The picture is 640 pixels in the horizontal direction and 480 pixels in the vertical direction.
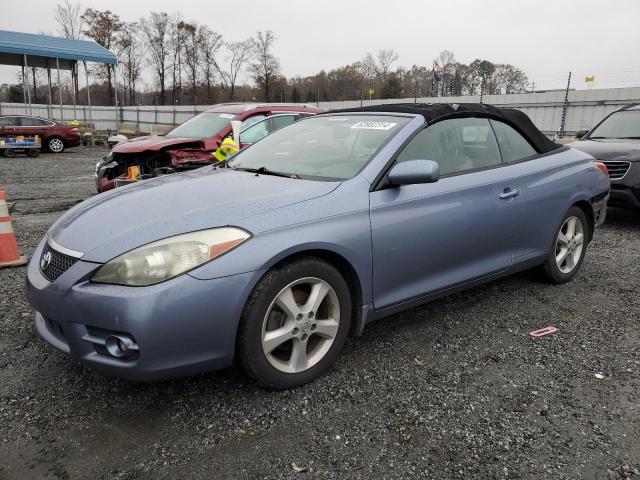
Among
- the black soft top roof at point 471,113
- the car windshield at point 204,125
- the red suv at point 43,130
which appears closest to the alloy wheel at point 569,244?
the black soft top roof at point 471,113

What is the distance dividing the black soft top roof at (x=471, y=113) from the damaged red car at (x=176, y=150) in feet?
12.5

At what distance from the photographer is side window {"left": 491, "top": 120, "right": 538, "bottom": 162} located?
13.0 feet

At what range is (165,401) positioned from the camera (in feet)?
8.82

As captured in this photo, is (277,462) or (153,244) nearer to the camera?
(277,462)

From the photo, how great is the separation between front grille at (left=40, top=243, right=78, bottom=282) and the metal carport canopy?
26259 millimetres

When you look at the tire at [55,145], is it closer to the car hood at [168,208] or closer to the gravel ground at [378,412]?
the gravel ground at [378,412]

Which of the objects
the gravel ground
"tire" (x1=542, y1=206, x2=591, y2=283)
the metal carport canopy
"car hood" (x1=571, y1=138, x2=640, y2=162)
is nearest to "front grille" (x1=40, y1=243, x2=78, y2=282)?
the gravel ground

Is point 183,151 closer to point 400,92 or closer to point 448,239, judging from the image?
point 448,239

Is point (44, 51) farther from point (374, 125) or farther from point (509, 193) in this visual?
point (509, 193)

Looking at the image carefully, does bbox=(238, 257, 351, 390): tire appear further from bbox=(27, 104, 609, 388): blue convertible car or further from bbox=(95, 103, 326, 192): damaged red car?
bbox=(95, 103, 326, 192): damaged red car

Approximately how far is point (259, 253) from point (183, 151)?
5.47m

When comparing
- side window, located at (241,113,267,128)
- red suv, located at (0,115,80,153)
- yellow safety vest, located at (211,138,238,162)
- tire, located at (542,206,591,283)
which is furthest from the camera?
red suv, located at (0,115,80,153)

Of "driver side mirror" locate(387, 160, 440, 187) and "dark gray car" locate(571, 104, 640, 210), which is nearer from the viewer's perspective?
"driver side mirror" locate(387, 160, 440, 187)

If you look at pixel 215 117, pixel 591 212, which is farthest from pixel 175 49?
pixel 591 212
